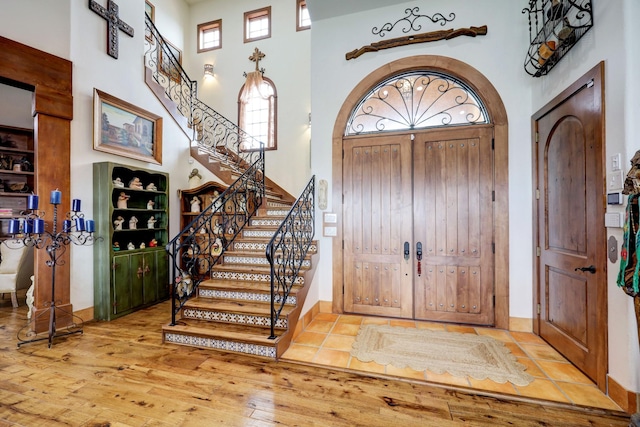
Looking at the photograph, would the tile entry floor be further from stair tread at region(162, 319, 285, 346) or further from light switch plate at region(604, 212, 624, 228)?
light switch plate at region(604, 212, 624, 228)

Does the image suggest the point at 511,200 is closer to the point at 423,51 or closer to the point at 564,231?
the point at 564,231

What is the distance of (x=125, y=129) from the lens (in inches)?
164

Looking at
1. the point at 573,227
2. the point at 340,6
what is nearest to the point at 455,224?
the point at 573,227

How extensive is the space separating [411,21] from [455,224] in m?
2.70

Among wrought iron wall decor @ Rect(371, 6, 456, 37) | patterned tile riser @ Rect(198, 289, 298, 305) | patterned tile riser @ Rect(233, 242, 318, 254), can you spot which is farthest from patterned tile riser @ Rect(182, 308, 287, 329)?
wrought iron wall decor @ Rect(371, 6, 456, 37)

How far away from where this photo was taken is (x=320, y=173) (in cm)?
389

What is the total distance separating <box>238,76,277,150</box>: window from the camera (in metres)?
7.07

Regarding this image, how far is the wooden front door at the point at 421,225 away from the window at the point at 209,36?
641cm

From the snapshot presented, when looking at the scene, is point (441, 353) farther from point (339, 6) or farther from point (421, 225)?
point (339, 6)

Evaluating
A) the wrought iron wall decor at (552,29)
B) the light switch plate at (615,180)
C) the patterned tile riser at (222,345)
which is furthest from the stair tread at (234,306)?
the wrought iron wall decor at (552,29)

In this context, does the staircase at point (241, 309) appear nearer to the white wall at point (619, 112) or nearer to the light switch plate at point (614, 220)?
the white wall at point (619, 112)

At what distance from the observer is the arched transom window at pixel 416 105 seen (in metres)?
3.47

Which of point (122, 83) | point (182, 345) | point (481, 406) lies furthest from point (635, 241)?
point (122, 83)

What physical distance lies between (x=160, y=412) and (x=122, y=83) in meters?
4.46
